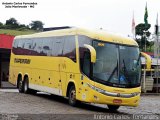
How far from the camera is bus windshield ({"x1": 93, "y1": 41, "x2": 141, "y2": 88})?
1806cm

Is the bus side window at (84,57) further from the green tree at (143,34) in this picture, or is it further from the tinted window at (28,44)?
the green tree at (143,34)

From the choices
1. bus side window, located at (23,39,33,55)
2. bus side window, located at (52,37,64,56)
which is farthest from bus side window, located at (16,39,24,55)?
bus side window, located at (52,37,64,56)

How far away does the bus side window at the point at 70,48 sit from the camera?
19.3 m

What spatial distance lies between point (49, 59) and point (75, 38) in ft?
10.0

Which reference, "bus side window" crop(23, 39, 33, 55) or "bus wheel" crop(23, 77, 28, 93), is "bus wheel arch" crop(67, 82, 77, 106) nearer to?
"bus side window" crop(23, 39, 33, 55)

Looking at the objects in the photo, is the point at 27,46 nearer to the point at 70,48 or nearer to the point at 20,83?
the point at 20,83

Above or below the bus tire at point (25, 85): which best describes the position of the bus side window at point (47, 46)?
above

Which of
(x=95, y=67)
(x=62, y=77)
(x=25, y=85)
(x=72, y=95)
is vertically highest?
(x=95, y=67)

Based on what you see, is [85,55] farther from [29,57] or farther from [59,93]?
[29,57]

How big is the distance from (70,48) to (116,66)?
2.39 meters

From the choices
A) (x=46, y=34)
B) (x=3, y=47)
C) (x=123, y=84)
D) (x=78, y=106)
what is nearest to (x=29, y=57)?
(x=46, y=34)

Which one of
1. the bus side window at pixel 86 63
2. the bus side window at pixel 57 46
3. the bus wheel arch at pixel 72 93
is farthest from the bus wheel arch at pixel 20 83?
the bus side window at pixel 86 63

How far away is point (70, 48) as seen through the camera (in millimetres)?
19766

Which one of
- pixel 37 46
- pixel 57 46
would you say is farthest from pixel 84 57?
pixel 37 46
